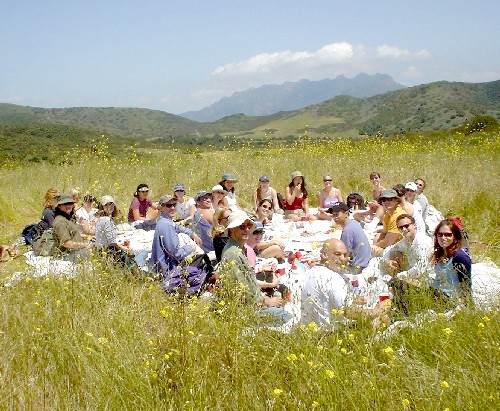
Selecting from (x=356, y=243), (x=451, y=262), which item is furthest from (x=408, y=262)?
(x=356, y=243)

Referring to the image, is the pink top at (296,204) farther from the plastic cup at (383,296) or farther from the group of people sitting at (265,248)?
the plastic cup at (383,296)

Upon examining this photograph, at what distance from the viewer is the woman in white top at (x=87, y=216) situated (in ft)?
23.4

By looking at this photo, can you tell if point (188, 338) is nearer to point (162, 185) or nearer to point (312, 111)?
point (162, 185)

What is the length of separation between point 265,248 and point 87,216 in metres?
3.21

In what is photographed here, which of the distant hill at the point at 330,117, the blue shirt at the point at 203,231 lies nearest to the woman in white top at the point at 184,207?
the blue shirt at the point at 203,231

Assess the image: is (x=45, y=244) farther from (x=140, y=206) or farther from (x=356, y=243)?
(x=356, y=243)

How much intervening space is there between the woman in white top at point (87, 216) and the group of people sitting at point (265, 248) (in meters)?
0.02

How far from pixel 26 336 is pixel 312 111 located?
535 feet

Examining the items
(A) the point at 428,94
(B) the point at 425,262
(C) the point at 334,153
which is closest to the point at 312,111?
(A) the point at 428,94

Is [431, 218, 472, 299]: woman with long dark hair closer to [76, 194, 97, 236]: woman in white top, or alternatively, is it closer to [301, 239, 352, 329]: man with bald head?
[301, 239, 352, 329]: man with bald head

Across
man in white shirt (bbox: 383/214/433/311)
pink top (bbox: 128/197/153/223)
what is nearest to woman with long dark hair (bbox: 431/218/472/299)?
man in white shirt (bbox: 383/214/433/311)

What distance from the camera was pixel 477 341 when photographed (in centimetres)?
272

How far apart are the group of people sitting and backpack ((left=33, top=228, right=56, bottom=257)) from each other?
13 centimetres

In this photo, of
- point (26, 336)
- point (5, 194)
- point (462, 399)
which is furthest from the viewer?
point (5, 194)
